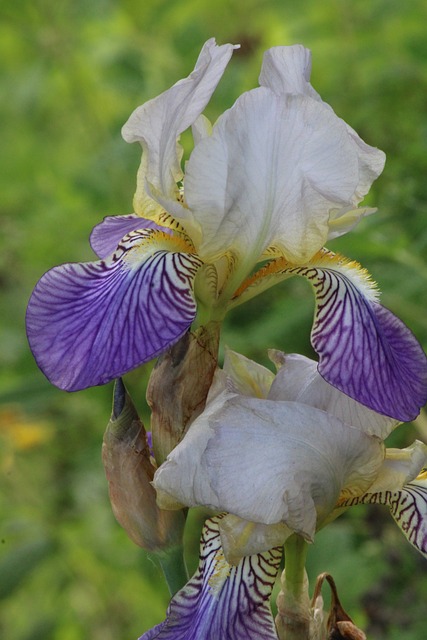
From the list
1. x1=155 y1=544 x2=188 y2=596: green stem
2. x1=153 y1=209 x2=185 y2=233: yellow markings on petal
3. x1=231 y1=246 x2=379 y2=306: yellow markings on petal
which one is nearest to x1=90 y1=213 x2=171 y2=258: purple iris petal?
x1=153 y1=209 x2=185 y2=233: yellow markings on petal

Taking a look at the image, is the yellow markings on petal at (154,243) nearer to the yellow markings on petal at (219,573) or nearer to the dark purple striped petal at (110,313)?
the dark purple striped petal at (110,313)

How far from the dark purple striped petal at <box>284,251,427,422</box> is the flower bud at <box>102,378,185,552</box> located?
0.93ft

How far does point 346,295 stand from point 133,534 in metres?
0.45

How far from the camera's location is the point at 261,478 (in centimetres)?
117

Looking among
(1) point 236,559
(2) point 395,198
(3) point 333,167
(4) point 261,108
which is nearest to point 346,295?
(3) point 333,167

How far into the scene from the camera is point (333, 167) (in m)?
1.26

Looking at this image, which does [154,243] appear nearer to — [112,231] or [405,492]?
[112,231]

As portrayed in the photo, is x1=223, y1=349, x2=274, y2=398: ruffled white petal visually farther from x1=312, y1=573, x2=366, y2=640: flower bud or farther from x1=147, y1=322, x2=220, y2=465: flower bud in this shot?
x1=312, y1=573, x2=366, y2=640: flower bud

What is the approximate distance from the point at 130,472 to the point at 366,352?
14.5 inches

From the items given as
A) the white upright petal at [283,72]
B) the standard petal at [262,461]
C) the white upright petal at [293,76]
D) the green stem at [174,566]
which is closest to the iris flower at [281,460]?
the standard petal at [262,461]

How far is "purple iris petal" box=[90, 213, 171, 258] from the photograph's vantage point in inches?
59.0

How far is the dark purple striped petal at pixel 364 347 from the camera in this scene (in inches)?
46.4

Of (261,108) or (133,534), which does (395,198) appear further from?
(133,534)

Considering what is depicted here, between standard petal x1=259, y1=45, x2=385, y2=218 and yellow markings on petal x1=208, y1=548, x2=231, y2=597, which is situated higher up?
standard petal x1=259, y1=45, x2=385, y2=218
